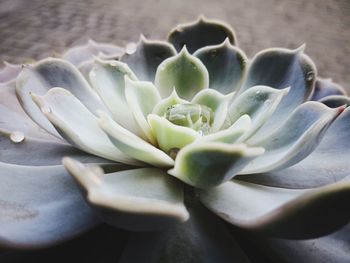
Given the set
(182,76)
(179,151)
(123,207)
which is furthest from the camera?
(182,76)

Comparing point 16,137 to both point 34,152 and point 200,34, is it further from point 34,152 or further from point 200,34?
point 200,34

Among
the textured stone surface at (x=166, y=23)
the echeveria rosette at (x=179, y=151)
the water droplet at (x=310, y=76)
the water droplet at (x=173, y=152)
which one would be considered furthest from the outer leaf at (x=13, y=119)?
the textured stone surface at (x=166, y=23)

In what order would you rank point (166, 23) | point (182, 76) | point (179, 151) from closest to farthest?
point (179, 151) < point (182, 76) < point (166, 23)

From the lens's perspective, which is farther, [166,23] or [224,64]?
[166,23]

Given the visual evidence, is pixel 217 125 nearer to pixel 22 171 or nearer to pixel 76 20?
pixel 22 171

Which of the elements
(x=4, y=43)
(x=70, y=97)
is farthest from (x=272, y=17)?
(x=70, y=97)

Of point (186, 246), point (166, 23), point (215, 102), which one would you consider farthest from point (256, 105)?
point (166, 23)

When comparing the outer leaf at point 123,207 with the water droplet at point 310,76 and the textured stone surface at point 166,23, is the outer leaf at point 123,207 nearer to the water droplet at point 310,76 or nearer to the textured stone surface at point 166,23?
the water droplet at point 310,76
